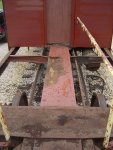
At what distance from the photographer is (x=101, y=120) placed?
7.96 ft

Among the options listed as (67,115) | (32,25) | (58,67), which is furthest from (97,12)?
(67,115)

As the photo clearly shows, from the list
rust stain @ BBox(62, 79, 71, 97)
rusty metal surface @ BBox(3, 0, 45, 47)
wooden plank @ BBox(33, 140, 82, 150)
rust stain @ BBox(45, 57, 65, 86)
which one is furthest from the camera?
rusty metal surface @ BBox(3, 0, 45, 47)

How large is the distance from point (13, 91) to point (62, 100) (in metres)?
2.94

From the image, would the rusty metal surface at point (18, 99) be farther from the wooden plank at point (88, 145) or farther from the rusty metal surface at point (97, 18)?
the rusty metal surface at point (97, 18)

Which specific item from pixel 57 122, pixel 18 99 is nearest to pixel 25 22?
pixel 18 99

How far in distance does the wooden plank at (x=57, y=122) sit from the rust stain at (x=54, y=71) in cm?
106

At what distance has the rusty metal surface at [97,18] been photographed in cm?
559

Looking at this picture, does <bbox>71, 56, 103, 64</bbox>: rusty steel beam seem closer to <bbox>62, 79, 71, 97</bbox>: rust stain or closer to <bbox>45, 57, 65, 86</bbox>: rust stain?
<bbox>45, 57, 65, 86</bbox>: rust stain

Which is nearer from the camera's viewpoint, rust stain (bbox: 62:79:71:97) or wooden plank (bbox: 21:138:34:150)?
wooden plank (bbox: 21:138:34:150)

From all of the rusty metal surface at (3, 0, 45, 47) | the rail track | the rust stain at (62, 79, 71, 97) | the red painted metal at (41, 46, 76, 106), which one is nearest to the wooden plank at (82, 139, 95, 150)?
the rail track

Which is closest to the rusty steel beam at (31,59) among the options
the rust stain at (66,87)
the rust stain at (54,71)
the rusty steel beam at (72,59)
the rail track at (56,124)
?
the rusty steel beam at (72,59)

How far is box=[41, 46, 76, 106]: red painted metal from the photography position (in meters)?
3.02

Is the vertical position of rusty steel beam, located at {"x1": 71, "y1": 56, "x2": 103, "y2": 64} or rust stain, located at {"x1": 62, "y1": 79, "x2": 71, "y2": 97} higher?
rust stain, located at {"x1": 62, "y1": 79, "x2": 71, "y2": 97}

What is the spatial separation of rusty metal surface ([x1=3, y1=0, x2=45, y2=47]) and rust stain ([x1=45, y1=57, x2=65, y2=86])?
4.64 ft
